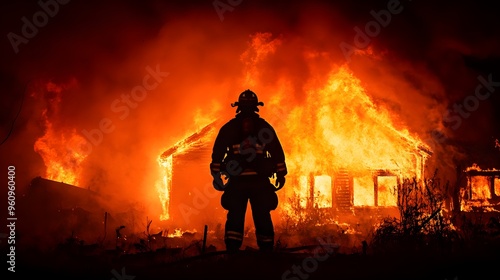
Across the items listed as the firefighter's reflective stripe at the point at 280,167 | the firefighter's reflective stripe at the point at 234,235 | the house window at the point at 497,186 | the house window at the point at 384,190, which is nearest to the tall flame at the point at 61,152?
the house window at the point at 384,190

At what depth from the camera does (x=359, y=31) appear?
2016 centimetres

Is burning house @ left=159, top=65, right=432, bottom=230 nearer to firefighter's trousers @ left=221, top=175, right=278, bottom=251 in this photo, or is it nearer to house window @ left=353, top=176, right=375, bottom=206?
house window @ left=353, top=176, right=375, bottom=206

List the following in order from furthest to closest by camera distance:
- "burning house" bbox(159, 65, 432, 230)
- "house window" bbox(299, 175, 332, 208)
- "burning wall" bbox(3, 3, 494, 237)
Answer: "house window" bbox(299, 175, 332, 208) < "burning wall" bbox(3, 3, 494, 237) < "burning house" bbox(159, 65, 432, 230)

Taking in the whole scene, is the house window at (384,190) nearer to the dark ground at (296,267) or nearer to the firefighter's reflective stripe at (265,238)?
the dark ground at (296,267)

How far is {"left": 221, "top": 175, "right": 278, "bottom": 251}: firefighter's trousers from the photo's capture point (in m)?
7.91

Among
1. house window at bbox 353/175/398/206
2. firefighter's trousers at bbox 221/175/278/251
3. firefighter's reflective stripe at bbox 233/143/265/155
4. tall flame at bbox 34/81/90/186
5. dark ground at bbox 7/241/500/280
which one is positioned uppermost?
tall flame at bbox 34/81/90/186

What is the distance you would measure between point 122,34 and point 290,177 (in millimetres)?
11495

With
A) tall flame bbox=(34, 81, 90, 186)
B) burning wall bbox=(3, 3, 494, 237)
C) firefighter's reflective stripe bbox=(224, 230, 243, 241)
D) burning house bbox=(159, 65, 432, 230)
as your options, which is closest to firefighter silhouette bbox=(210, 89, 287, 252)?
firefighter's reflective stripe bbox=(224, 230, 243, 241)

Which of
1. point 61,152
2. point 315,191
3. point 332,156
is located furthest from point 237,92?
point 61,152

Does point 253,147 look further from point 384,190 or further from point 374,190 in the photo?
point 384,190

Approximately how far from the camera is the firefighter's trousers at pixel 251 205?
26.0 ft

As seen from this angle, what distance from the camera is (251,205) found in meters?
8.09

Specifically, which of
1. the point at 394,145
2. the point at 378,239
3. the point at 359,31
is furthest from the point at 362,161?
the point at 378,239

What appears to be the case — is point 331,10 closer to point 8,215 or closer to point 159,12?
point 159,12
